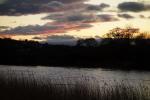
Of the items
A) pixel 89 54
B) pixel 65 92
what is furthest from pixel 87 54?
pixel 65 92

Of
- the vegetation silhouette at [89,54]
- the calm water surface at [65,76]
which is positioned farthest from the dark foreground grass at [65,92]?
the vegetation silhouette at [89,54]

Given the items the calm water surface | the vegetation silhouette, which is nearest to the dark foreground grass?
the calm water surface

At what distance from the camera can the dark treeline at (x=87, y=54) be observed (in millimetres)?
45094

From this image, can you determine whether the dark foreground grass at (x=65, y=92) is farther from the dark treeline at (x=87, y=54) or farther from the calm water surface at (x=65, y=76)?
the dark treeline at (x=87, y=54)

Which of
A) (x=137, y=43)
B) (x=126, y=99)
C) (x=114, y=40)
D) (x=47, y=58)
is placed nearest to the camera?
(x=126, y=99)

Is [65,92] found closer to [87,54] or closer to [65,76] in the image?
[65,76]

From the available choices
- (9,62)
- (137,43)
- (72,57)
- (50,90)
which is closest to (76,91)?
(50,90)

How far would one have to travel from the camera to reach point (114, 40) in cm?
4797

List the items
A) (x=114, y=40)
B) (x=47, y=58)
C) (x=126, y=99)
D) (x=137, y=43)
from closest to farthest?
Result: (x=126, y=99)
(x=137, y=43)
(x=114, y=40)
(x=47, y=58)

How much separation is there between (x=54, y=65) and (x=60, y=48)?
9.49 feet

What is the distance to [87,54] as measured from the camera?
159 feet

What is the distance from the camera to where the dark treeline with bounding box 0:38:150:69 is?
45.1m

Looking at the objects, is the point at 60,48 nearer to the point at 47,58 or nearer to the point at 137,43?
the point at 47,58

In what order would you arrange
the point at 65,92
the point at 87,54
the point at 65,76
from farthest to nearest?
the point at 87,54 → the point at 65,76 → the point at 65,92
